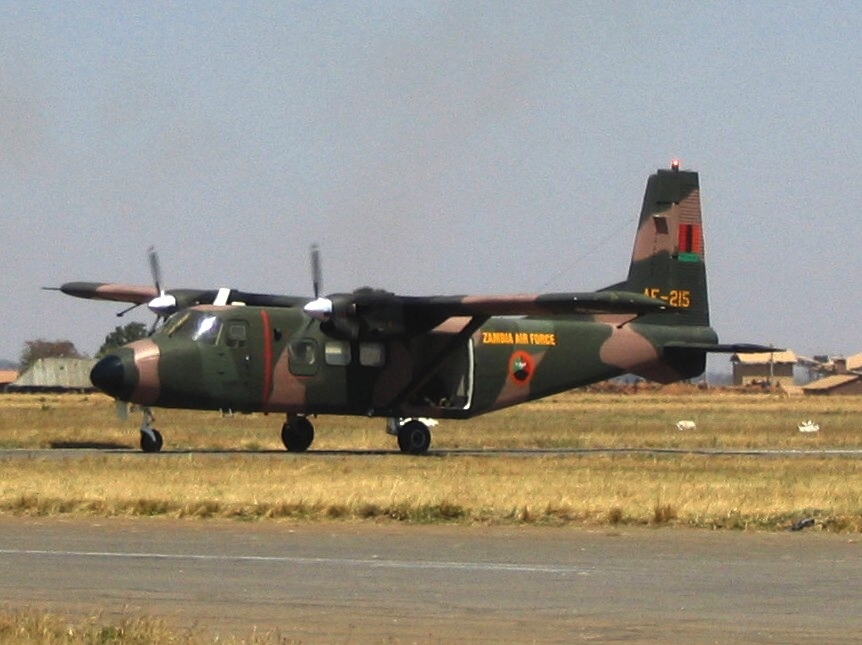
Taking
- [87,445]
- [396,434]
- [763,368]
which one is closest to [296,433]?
[396,434]

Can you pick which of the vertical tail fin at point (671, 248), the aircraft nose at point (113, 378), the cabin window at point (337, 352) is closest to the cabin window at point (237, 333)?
the cabin window at point (337, 352)

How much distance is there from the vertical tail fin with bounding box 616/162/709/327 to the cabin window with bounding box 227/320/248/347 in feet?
30.8

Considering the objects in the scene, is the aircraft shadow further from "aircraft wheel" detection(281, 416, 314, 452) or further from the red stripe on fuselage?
the red stripe on fuselage

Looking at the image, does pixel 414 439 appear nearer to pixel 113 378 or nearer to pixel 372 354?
pixel 372 354

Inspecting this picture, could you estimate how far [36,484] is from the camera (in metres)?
24.3

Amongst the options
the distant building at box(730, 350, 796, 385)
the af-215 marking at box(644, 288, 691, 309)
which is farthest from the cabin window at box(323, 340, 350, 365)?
the distant building at box(730, 350, 796, 385)

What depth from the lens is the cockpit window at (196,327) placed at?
3253 centimetres

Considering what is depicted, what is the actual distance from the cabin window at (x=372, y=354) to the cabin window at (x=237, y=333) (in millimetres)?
2462

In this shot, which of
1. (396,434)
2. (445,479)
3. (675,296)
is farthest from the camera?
(675,296)

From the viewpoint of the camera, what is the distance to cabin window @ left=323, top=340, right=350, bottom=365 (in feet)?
111

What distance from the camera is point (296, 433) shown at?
116 ft

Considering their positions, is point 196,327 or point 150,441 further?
point 150,441

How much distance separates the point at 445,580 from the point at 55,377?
318ft

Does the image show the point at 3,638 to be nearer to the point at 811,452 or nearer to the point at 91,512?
the point at 91,512
